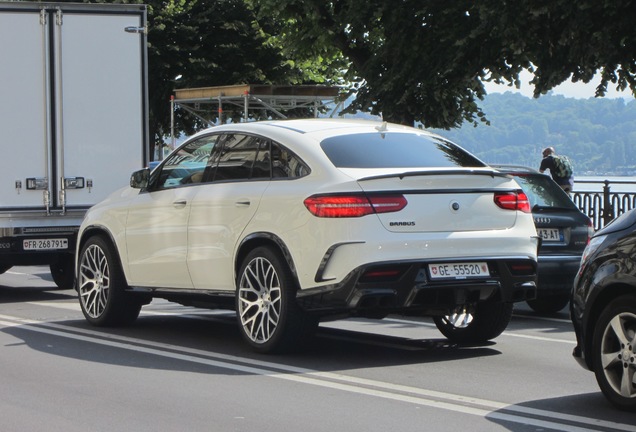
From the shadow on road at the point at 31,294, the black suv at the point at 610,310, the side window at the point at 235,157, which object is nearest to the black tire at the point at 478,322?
the side window at the point at 235,157

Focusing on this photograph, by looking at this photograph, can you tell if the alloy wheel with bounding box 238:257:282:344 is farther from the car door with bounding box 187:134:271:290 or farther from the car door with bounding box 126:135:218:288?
the car door with bounding box 126:135:218:288

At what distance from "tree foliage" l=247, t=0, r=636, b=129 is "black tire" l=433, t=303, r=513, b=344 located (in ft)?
35.5

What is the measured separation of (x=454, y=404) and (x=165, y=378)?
2125 millimetres

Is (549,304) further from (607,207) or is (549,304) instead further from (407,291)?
(607,207)

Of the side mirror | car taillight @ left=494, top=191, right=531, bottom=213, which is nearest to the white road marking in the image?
the side mirror

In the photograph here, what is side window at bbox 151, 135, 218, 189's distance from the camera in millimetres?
11188

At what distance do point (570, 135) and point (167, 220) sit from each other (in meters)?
67.6

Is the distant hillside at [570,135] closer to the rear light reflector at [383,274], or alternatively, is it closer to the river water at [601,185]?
the river water at [601,185]

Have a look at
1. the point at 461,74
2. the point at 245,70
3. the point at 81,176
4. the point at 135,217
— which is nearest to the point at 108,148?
the point at 81,176

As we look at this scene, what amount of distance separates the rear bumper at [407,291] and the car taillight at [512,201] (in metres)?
0.40

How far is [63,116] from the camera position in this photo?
50.5 ft

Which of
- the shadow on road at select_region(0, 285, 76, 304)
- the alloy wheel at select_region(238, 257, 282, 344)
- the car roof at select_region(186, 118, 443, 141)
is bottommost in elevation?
the shadow on road at select_region(0, 285, 76, 304)

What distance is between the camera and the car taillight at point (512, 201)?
9984mm

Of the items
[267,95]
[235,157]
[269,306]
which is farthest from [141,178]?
[267,95]
